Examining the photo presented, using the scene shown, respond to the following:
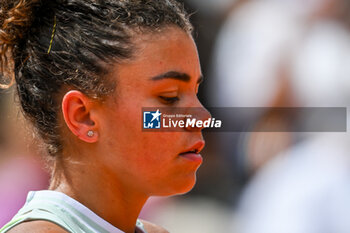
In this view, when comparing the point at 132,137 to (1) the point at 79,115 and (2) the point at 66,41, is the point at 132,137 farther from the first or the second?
(2) the point at 66,41

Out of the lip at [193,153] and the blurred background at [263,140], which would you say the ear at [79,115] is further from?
the blurred background at [263,140]

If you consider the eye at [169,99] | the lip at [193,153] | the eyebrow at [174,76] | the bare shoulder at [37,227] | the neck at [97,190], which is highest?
the eyebrow at [174,76]

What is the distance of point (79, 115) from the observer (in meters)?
1.36

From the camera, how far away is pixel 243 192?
9.37 ft

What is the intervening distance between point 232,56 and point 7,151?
144 cm

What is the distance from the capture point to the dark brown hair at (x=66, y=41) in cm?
135

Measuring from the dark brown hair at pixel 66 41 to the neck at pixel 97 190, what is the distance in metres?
0.10

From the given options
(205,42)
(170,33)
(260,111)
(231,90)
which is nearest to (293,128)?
(260,111)

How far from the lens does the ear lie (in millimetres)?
1348

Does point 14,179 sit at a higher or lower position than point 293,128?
lower

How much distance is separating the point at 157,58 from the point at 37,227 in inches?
20.1

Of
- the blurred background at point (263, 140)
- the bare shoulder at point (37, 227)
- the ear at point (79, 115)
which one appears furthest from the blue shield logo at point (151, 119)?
the blurred background at point (263, 140)

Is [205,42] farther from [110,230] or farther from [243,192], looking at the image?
[110,230]

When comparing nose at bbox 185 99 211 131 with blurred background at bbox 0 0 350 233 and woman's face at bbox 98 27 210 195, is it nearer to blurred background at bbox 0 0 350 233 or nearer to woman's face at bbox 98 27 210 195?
woman's face at bbox 98 27 210 195
